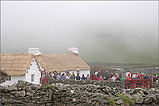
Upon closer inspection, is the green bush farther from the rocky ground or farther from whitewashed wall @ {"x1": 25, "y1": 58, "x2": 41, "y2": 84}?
whitewashed wall @ {"x1": 25, "y1": 58, "x2": 41, "y2": 84}

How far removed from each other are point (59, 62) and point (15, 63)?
1485cm

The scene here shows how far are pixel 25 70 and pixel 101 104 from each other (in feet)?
64.9

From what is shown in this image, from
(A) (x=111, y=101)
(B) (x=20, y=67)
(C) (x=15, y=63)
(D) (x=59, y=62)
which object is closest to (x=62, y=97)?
(A) (x=111, y=101)

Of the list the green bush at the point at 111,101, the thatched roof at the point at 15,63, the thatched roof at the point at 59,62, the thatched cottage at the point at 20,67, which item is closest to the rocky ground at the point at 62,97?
the green bush at the point at 111,101

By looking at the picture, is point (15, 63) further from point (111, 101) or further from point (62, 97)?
point (111, 101)

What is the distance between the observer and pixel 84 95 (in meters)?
12.4

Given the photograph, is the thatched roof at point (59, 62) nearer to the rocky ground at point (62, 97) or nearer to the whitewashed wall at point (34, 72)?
the whitewashed wall at point (34, 72)

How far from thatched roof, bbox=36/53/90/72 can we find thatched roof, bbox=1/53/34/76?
7.55 meters

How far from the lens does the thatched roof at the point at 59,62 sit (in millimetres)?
40456

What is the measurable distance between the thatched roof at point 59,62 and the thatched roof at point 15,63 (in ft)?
24.8

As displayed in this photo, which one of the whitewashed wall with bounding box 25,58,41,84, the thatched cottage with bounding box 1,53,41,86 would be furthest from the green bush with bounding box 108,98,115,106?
the whitewashed wall with bounding box 25,58,41,84

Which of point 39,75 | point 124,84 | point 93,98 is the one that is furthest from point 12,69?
point 93,98

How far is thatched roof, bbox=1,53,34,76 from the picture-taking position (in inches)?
1152

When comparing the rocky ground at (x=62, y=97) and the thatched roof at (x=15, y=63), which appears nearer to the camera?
the rocky ground at (x=62, y=97)
